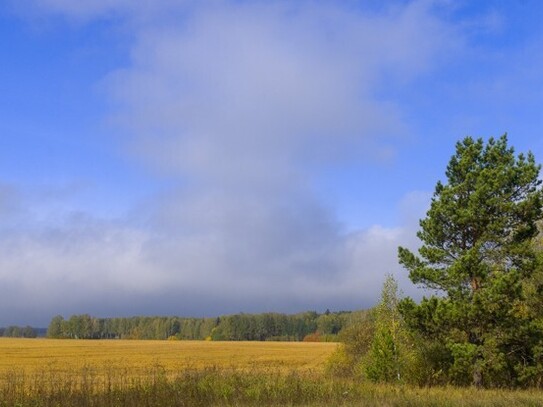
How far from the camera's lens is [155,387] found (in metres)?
15.8

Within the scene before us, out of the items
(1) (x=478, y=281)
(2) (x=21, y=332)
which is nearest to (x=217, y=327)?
(2) (x=21, y=332)

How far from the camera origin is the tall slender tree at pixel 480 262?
19.6 metres

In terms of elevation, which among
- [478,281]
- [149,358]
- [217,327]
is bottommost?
[149,358]

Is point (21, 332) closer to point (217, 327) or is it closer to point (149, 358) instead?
point (217, 327)

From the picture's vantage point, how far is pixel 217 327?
156 metres

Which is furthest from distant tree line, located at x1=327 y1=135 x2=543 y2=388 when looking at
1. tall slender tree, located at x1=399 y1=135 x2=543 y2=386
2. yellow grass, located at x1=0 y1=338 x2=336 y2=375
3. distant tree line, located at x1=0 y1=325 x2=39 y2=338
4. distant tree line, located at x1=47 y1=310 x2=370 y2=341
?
distant tree line, located at x1=0 y1=325 x2=39 y2=338

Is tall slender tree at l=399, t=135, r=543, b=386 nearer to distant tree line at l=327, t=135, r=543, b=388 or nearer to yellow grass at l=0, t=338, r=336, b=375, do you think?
distant tree line at l=327, t=135, r=543, b=388

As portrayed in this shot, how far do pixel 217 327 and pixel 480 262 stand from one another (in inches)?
5576

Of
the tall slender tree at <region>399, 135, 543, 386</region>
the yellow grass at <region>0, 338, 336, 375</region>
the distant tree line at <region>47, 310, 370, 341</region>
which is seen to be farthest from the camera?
the distant tree line at <region>47, 310, 370, 341</region>

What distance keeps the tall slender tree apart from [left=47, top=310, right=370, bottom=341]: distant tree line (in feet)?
367

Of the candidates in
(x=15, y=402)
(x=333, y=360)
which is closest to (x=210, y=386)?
(x=15, y=402)

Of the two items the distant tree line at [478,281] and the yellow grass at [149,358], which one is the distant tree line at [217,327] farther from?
the distant tree line at [478,281]

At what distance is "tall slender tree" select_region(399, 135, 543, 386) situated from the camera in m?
19.6

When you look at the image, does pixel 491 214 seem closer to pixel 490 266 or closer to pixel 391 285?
pixel 490 266
